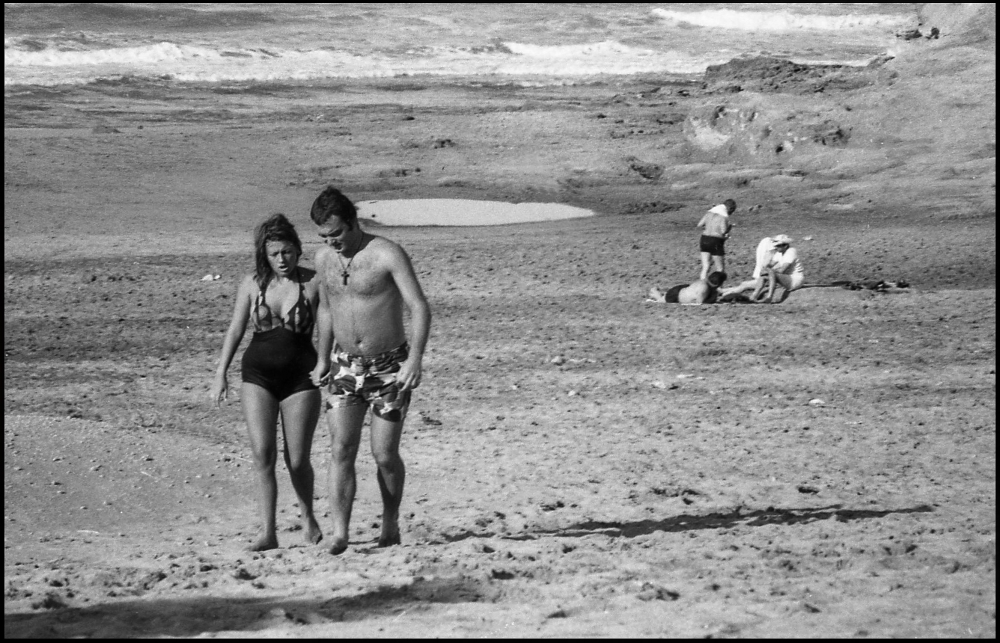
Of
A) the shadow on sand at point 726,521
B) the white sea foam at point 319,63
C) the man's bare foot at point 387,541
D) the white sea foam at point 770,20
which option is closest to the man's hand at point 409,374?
the man's bare foot at point 387,541

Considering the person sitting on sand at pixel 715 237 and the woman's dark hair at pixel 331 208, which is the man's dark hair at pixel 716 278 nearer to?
the person sitting on sand at pixel 715 237

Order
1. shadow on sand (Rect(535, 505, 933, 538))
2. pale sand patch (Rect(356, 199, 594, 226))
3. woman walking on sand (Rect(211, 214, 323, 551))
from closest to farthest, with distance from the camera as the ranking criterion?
1. woman walking on sand (Rect(211, 214, 323, 551))
2. shadow on sand (Rect(535, 505, 933, 538))
3. pale sand patch (Rect(356, 199, 594, 226))

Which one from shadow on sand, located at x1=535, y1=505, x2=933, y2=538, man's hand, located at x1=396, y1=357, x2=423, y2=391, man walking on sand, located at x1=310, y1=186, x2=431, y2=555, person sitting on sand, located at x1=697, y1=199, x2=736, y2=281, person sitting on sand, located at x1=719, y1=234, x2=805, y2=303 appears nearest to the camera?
man's hand, located at x1=396, y1=357, x2=423, y2=391

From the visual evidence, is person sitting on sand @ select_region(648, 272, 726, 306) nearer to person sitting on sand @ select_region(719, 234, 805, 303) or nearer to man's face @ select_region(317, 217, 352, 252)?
person sitting on sand @ select_region(719, 234, 805, 303)

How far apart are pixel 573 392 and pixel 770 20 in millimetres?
58806

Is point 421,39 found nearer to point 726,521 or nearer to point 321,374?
point 726,521

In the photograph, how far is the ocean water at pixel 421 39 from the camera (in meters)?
41.5

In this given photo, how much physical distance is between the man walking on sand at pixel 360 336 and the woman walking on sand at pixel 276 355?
0.10 m

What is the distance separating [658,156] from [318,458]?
622 inches

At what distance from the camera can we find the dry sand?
5.30m

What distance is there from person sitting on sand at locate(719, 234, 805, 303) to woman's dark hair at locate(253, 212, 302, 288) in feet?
25.3

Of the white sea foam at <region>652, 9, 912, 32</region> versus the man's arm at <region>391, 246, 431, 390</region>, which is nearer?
the man's arm at <region>391, 246, 431, 390</region>

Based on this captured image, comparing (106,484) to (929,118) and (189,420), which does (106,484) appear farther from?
(929,118)

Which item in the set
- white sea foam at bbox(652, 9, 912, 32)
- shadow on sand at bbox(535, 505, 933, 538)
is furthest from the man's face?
white sea foam at bbox(652, 9, 912, 32)
